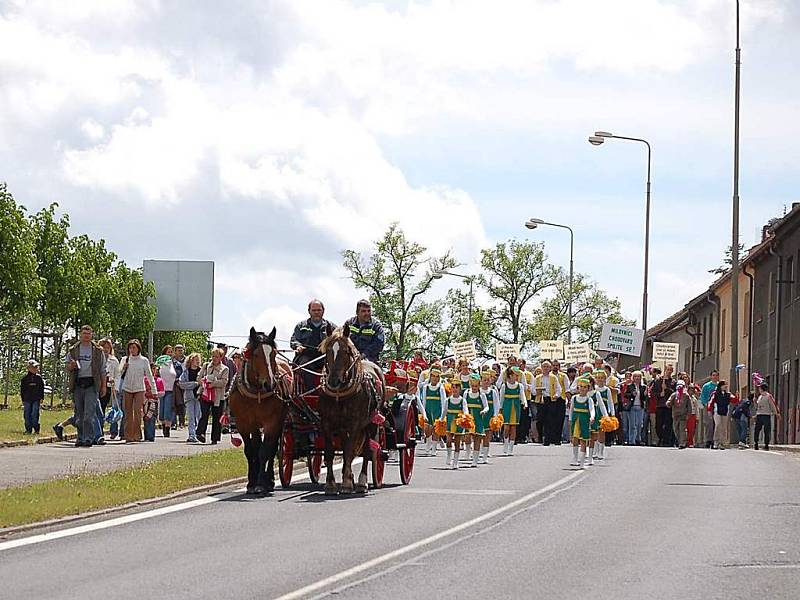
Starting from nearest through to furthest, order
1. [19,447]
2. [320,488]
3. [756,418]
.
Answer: [320,488] → [19,447] → [756,418]

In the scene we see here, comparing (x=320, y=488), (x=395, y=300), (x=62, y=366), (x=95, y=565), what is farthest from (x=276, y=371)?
(x=395, y=300)

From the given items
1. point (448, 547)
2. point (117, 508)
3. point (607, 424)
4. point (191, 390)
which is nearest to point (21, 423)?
point (191, 390)

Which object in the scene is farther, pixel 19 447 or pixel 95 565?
pixel 19 447

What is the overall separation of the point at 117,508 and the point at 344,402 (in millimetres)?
3445

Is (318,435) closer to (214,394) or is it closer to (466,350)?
(214,394)

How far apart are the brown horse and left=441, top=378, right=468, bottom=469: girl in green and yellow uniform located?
237 inches

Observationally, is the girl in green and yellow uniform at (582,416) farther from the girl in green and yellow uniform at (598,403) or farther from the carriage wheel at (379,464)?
the carriage wheel at (379,464)

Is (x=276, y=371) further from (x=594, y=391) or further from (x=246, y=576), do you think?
(x=594, y=391)

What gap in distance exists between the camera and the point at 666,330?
3285 inches

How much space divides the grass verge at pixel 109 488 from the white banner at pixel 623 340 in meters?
24.6

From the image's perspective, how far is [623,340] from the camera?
4688 centimetres

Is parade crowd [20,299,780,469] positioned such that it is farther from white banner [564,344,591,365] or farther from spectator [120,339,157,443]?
white banner [564,344,591,365]

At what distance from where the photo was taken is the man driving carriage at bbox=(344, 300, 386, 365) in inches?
798

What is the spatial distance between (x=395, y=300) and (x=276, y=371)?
73857 mm
